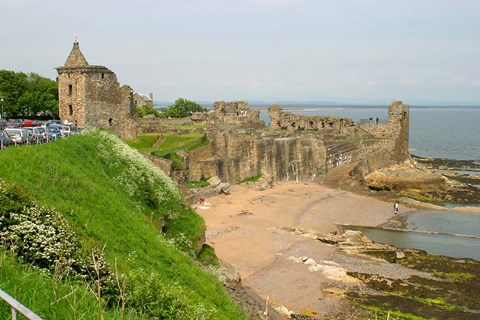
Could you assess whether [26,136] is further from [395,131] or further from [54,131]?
[395,131]

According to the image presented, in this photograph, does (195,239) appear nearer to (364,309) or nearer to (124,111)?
(364,309)

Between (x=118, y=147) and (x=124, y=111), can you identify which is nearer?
(x=118, y=147)

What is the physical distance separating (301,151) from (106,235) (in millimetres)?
44160

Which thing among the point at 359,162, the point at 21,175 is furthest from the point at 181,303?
the point at 359,162

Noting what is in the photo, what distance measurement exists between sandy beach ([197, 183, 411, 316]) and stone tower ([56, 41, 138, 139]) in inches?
374

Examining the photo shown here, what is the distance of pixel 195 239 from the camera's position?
20.0m

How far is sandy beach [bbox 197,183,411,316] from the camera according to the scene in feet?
81.0

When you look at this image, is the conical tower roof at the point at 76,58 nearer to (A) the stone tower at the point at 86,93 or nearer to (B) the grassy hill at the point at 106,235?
(A) the stone tower at the point at 86,93

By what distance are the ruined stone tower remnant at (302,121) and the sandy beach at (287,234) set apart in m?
14.3

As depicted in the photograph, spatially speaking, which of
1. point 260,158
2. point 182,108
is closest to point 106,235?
point 260,158

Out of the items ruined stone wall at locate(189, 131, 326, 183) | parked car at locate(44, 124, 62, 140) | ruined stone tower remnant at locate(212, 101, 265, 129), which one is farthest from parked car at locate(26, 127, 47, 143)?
ruined stone tower remnant at locate(212, 101, 265, 129)

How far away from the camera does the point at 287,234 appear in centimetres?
3469

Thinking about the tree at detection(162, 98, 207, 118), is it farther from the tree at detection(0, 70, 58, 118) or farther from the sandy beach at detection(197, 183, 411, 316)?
the sandy beach at detection(197, 183, 411, 316)

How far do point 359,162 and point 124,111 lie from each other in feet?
91.2
